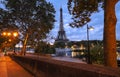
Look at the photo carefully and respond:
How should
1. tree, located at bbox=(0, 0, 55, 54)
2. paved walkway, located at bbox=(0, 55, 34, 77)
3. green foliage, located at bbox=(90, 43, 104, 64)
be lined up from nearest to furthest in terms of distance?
paved walkway, located at bbox=(0, 55, 34, 77) < green foliage, located at bbox=(90, 43, 104, 64) < tree, located at bbox=(0, 0, 55, 54)

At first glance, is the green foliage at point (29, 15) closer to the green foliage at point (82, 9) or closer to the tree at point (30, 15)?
the tree at point (30, 15)

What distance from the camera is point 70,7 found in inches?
626

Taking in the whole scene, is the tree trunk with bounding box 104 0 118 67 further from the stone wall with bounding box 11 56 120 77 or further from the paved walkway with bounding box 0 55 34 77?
the paved walkway with bounding box 0 55 34 77

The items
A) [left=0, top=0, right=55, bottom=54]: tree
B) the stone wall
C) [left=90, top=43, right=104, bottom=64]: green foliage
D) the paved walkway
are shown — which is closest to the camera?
the stone wall

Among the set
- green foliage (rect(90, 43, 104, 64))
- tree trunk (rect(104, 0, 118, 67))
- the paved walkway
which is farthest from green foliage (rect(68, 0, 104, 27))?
green foliage (rect(90, 43, 104, 64))

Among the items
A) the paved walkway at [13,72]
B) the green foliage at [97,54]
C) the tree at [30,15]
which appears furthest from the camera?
the tree at [30,15]

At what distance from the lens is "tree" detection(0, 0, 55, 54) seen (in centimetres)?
6425

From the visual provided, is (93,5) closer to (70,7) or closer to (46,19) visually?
(70,7)

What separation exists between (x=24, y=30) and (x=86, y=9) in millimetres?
51900

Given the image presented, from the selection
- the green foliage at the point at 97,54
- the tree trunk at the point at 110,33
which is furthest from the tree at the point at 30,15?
the tree trunk at the point at 110,33

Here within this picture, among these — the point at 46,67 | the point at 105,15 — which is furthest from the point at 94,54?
the point at 105,15

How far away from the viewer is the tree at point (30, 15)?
64.2 metres

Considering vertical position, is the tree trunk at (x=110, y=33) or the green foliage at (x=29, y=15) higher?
the green foliage at (x=29, y=15)

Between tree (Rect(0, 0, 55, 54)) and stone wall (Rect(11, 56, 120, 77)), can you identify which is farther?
tree (Rect(0, 0, 55, 54))
